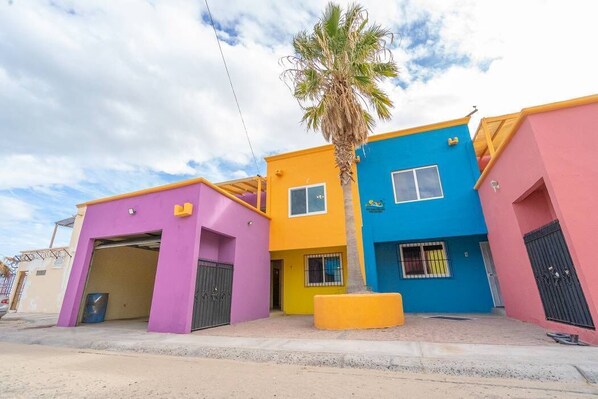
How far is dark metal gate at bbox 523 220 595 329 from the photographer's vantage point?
4.78 m

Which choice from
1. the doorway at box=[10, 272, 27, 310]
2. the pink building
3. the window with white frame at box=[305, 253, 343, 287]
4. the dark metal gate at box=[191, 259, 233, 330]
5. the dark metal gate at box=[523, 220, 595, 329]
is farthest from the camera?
the doorway at box=[10, 272, 27, 310]

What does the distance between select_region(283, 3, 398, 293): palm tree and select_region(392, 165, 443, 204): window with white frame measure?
8.93ft

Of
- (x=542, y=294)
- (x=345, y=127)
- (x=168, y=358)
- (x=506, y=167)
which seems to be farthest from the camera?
(x=345, y=127)

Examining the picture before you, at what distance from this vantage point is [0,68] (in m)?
7.29

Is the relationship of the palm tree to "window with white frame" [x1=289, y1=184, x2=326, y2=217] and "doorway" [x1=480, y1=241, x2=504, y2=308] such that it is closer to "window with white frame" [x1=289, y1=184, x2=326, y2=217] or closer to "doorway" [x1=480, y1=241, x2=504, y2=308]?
"window with white frame" [x1=289, y1=184, x2=326, y2=217]

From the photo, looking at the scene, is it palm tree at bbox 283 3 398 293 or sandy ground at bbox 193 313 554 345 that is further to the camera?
palm tree at bbox 283 3 398 293

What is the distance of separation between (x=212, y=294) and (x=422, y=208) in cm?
800

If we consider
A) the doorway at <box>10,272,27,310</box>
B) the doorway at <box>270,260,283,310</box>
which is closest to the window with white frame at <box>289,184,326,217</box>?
the doorway at <box>270,260,283,310</box>

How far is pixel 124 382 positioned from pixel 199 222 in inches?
186

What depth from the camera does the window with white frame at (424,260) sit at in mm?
10391

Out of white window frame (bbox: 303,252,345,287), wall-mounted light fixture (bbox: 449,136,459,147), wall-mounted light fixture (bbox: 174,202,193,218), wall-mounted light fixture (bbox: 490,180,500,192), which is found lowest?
white window frame (bbox: 303,252,345,287)

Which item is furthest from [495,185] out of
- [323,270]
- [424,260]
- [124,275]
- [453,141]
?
[124,275]

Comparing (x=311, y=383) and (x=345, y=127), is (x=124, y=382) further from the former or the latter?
(x=345, y=127)

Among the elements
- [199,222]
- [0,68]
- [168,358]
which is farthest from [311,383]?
[0,68]
